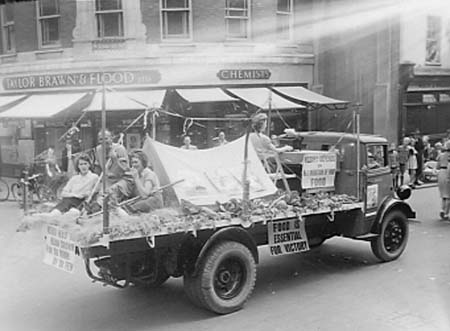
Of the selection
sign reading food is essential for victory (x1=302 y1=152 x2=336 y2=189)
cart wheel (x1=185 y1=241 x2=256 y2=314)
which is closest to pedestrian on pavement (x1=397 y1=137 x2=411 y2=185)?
sign reading food is essential for victory (x1=302 y1=152 x2=336 y2=189)

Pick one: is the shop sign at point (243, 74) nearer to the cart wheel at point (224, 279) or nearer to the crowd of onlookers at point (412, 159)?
the crowd of onlookers at point (412, 159)

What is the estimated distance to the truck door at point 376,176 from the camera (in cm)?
585

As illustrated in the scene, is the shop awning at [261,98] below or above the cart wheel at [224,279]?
above

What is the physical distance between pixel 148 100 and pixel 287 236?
6.62 meters

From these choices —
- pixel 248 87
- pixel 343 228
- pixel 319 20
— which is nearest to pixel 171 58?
pixel 248 87

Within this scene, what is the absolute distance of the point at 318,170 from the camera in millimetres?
5570

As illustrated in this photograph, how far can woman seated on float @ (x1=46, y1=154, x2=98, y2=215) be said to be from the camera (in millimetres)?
4508

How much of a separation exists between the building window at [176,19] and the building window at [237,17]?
3.98 ft

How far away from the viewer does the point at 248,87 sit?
12945mm

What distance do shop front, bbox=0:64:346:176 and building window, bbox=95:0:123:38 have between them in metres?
0.81

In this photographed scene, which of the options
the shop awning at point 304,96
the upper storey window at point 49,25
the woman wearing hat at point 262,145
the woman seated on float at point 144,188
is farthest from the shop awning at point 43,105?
the woman seated on float at point 144,188

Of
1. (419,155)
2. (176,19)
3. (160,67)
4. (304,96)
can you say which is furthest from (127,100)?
(419,155)

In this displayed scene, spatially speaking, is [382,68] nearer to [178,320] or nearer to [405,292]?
[405,292]

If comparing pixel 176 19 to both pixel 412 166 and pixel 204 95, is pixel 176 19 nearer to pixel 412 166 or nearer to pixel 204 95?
pixel 204 95
